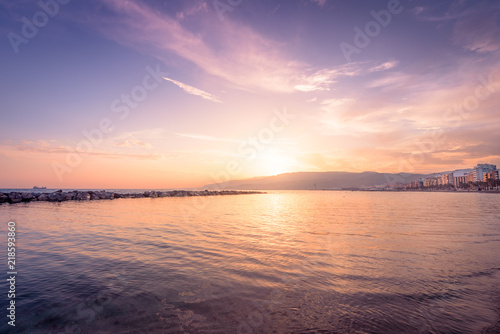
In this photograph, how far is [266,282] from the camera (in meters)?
7.06

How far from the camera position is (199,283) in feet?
22.5

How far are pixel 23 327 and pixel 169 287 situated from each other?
2.96 metres

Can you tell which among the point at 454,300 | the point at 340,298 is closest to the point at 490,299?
the point at 454,300

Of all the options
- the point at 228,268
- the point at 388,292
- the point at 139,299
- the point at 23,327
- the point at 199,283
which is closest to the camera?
the point at 23,327

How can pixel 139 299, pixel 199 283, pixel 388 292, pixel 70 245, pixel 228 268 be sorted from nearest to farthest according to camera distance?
pixel 139 299 → pixel 388 292 → pixel 199 283 → pixel 228 268 → pixel 70 245

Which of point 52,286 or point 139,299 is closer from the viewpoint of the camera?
point 139,299

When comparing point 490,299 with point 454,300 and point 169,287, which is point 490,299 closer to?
point 454,300

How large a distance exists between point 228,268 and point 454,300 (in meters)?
6.42

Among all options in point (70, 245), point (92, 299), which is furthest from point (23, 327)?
point (70, 245)

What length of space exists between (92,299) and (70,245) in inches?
295

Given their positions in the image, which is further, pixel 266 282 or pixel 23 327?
pixel 266 282

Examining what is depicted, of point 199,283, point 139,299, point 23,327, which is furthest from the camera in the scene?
point 199,283

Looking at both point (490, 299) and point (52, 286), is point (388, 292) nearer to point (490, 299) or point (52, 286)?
point (490, 299)

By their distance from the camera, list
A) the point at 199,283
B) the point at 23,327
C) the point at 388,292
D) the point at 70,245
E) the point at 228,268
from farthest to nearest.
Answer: the point at 70,245
the point at 228,268
the point at 199,283
the point at 388,292
the point at 23,327
